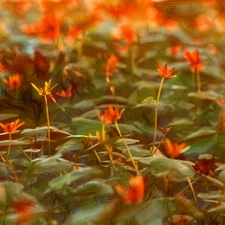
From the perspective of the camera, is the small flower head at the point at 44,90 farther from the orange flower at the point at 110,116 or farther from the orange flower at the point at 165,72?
the orange flower at the point at 165,72

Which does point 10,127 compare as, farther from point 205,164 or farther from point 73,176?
point 205,164

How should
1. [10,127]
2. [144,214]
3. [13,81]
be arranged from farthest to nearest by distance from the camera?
[13,81]
[10,127]
[144,214]

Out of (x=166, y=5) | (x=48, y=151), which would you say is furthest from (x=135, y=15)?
(x=48, y=151)

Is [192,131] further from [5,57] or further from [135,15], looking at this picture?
[5,57]

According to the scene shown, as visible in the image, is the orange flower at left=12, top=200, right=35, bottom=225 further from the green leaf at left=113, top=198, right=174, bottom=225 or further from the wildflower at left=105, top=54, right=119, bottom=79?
the wildflower at left=105, top=54, right=119, bottom=79

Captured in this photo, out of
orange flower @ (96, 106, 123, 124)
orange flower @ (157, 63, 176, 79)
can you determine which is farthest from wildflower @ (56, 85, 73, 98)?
orange flower @ (157, 63, 176, 79)

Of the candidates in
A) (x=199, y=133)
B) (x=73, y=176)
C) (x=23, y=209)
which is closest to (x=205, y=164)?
(x=199, y=133)

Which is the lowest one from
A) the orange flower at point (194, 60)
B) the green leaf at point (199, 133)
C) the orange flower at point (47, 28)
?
the green leaf at point (199, 133)

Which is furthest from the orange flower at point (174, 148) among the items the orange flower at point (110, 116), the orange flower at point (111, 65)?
the orange flower at point (111, 65)
